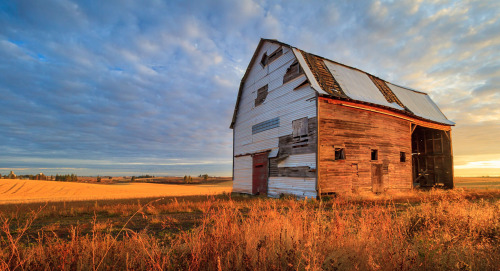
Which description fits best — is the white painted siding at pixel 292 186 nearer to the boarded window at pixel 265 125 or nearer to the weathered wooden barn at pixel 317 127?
the weathered wooden barn at pixel 317 127

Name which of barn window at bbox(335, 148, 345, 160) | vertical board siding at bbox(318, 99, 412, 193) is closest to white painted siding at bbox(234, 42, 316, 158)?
vertical board siding at bbox(318, 99, 412, 193)

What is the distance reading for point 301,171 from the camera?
48.2 feet

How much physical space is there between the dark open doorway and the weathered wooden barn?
0.26m

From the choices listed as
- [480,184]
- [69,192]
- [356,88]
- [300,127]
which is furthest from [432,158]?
[69,192]

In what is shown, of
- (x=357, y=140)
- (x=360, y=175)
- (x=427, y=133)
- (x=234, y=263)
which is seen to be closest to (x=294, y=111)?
(x=357, y=140)

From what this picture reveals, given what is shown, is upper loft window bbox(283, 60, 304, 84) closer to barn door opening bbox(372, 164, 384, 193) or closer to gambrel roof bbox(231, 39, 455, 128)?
gambrel roof bbox(231, 39, 455, 128)

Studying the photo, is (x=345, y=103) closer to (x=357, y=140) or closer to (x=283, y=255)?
(x=357, y=140)

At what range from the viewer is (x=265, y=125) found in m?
18.3

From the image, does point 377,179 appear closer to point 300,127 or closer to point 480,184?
point 300,127

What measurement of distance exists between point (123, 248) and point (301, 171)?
11.9 m

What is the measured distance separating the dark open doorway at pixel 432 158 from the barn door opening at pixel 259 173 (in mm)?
14821

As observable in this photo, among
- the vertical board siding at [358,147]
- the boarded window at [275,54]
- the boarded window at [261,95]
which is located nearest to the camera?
the vertical board siding at [358,147]

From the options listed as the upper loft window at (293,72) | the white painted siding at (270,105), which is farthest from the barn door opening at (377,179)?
the upper loft window at (293,72)

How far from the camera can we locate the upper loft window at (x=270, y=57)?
17.7 m
